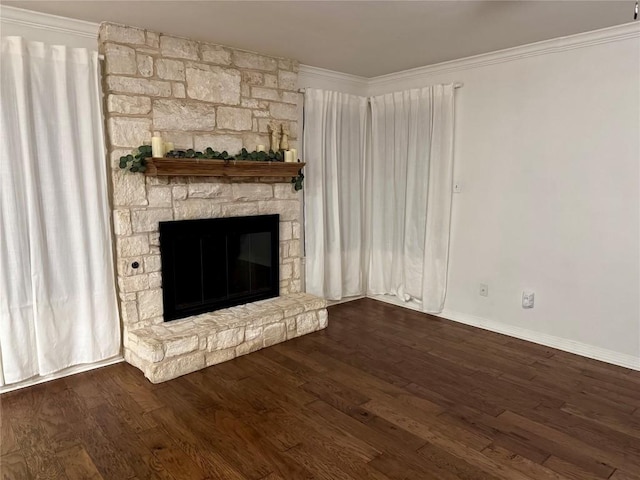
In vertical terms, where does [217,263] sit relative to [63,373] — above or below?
above

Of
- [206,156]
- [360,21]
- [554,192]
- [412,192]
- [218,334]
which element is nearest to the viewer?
[360,21]

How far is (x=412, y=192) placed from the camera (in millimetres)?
4340

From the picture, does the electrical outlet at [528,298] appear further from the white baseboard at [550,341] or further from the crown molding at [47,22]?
the crown molding at [47,22]

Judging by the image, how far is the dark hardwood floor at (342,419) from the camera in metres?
2.06

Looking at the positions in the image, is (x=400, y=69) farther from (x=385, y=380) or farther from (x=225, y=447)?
(x=225, y=447)

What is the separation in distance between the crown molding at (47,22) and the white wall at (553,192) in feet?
9.65

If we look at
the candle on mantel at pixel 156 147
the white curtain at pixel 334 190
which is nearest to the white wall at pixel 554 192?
the white curtain at pixel 334 190

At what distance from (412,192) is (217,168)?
6.61 ft

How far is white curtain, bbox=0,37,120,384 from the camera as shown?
8.68 feet

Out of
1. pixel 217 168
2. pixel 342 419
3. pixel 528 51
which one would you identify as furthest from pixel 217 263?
pixel 528 51

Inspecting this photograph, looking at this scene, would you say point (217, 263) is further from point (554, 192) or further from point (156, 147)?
point (554, 192)

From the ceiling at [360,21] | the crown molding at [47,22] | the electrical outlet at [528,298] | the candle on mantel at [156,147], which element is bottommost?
the electrical outlet at [528,298]

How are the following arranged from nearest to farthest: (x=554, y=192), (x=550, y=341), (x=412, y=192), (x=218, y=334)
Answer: (x=218, y=334) → (x=554, y=192) → (x=550, y=341) → (x=412, y=192)

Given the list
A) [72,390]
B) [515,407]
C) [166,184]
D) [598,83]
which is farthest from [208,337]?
[598,83]
